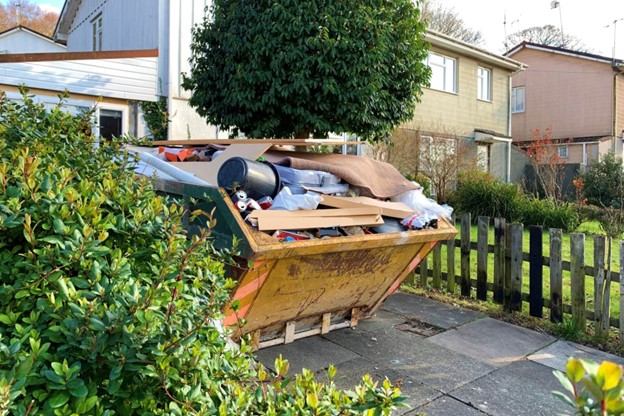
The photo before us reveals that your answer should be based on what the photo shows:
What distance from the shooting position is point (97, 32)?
15484 millimetres

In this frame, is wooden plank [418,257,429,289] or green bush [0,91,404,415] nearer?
green bush [0,91,404,415]

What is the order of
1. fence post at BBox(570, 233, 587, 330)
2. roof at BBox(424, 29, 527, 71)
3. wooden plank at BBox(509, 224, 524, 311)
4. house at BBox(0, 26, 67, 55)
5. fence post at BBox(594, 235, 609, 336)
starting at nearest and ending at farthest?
fence post at BBox(594, 235, 609, 336)
fence post at BBox(570, 233, 587, 330)
wooden plank at BBox(509, 224, 524, 311)
roof at BBox(424, 29, 527, 71)
house at BBox(0, 26, 67, 55)

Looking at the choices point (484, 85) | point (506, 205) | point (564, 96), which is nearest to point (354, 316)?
point (506, 205)

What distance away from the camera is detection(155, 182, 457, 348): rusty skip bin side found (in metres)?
3.21

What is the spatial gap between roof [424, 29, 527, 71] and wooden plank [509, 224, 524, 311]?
442 inches

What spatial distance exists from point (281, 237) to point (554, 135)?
25.1 meters

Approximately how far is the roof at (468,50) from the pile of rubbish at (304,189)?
40.0 ft

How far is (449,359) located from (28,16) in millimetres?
35919

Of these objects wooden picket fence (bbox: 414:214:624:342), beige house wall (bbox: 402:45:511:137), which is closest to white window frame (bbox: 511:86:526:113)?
beige house wall (bbox: 402:45:511:137)

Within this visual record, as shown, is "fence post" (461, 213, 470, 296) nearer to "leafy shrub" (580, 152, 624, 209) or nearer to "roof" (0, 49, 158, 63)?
"roof" (0, 49, 158, 63)

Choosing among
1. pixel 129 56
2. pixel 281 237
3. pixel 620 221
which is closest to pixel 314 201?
pixel 281 237

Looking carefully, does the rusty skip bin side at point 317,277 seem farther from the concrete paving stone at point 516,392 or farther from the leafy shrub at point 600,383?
the leafy shrub at point 600,383

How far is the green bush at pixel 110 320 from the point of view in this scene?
54.9 inches

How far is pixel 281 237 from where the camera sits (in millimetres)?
Answer: 3348
